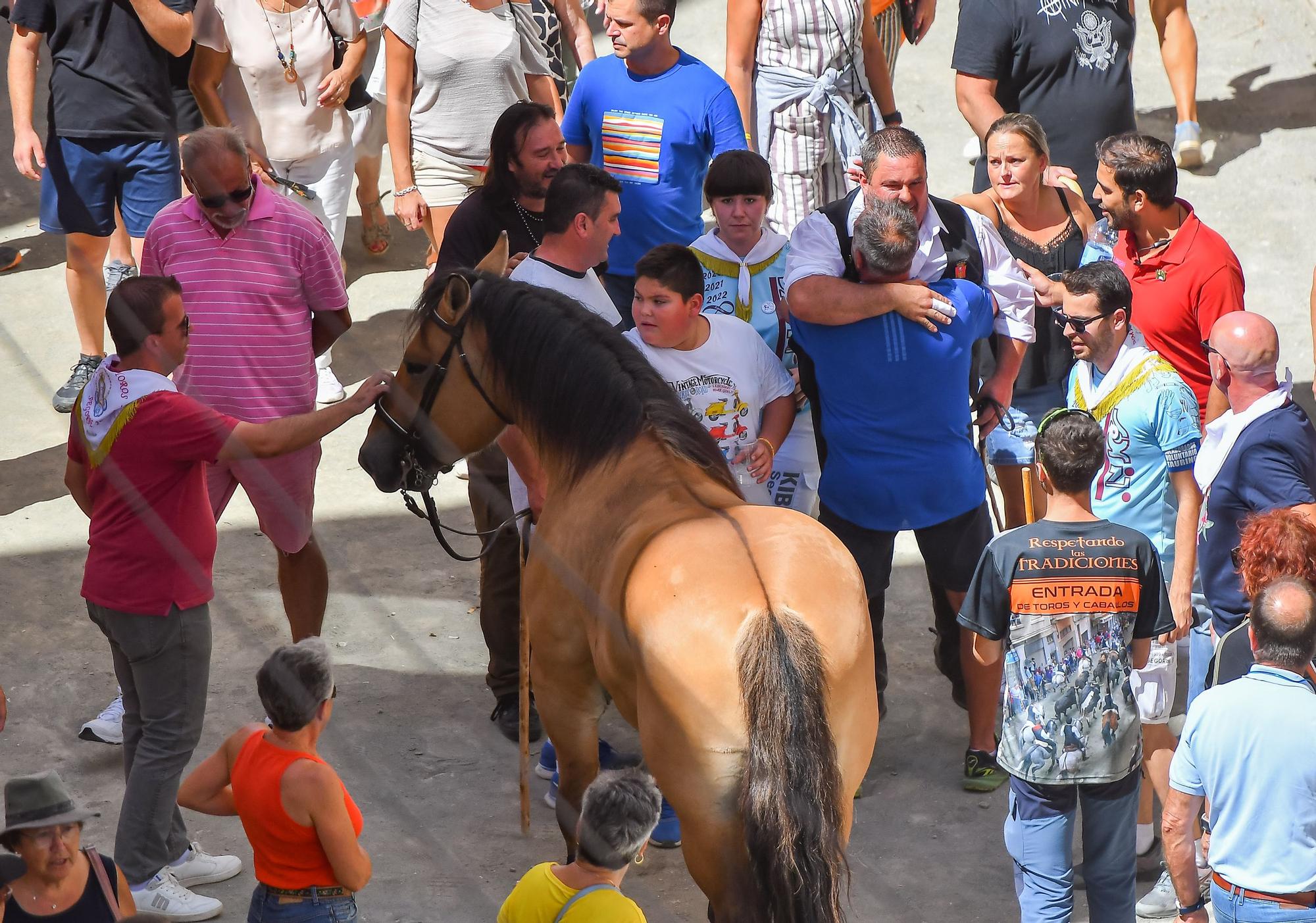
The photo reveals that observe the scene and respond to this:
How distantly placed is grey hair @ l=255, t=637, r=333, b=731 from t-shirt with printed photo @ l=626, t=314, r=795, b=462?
1671 millimetres

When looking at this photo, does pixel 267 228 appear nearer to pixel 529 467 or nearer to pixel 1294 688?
pixel 529 467

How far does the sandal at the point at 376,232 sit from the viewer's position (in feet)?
29.6

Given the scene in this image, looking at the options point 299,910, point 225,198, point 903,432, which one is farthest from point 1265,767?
point 225,198

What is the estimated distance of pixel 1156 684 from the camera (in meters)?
4.47

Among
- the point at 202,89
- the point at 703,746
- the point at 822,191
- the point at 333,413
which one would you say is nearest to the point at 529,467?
the point at 333,413

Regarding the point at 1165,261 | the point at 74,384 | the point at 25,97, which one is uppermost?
the point at 25,97

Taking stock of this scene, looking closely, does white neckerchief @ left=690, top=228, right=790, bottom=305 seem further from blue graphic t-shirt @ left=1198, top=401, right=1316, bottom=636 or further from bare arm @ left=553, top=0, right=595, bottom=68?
bare arm @ left=553, top=0, right=595, bottom=68

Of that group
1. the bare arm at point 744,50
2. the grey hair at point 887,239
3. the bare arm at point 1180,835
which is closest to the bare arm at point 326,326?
the grey hair at point 887,239

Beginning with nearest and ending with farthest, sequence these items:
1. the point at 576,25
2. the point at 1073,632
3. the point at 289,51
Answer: the point at 1073,632 < the point at 289,51 < the point at 576,25

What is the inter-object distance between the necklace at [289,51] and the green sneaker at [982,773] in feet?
15.7

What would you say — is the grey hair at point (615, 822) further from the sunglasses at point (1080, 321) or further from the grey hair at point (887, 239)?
the sunglasses at point (1080, 321)

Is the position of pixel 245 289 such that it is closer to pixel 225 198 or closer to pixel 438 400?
pixel 225 198

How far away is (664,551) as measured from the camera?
351 centimetres

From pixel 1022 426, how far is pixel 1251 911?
2.53 meters
